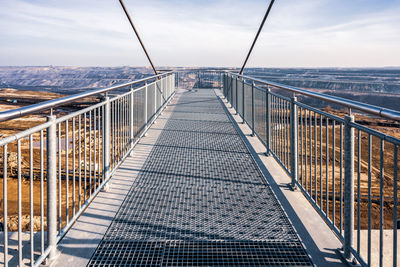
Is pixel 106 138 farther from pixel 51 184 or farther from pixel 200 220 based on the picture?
pixel 200 220

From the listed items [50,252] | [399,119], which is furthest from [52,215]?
[399,119]

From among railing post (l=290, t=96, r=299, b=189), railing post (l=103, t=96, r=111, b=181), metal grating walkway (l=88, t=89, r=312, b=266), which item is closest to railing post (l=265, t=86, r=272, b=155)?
metal grating walkway (l=88, t=89, r=312, b=266)

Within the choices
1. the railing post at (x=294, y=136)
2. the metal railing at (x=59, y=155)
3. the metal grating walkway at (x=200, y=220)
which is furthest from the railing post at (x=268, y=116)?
the metal railing at (x=59, y=155)

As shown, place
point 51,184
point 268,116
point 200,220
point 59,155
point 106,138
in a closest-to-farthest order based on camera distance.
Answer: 1. point 51,184
2. point 59,155
3. point 200,220
4. point 106,138
5. point 268,116

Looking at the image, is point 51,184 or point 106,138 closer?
point 51,184

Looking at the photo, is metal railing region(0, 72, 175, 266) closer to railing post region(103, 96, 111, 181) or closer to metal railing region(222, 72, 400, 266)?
railing post region(103, 96, 111, 181)

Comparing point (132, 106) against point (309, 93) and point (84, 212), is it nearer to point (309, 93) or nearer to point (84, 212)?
point (84, 212)

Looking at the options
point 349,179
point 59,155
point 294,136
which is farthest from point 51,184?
point 294,136

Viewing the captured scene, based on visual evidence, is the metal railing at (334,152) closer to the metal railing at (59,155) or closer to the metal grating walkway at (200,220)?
the metal grating walkway at (200,220)

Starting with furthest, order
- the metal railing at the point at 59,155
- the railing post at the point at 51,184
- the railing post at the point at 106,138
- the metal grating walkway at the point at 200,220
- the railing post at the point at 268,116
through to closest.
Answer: the railing post at the point at 268,116 < the railing post at the point at 106,138 < the metal grating walkway at the point at 200,220 < the railing post at the point at 51,184 < the metal railing at the point at 59,155
